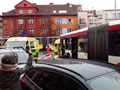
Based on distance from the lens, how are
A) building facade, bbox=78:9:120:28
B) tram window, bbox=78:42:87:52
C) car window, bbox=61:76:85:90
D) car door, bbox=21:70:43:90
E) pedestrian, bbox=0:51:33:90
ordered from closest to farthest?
car window, bbox=61:76:85:90 → pedestrian, bbox=0:51:33:90 → car door, bbox=21:70:43:90 → tram window, bbox=78:42:87:52 → building facade, bbox=78:9:120:28

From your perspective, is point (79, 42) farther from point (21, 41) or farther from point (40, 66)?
point (40, 66)

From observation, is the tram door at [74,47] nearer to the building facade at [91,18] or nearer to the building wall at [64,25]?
the building wall at [64,25]

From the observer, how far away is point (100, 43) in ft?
31.5

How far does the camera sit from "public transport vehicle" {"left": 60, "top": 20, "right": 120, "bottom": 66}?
323 inches

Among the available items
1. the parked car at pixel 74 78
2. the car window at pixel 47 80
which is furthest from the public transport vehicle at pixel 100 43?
the car window at pixel 47 80

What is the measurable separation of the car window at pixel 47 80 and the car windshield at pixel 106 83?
28.1 inches

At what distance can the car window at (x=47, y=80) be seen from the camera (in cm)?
327

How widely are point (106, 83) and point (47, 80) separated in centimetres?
117

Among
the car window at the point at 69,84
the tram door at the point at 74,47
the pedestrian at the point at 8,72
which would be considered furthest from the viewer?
the tram door at the point at 74,47

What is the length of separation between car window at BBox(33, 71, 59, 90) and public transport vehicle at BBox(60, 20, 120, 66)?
508 cm

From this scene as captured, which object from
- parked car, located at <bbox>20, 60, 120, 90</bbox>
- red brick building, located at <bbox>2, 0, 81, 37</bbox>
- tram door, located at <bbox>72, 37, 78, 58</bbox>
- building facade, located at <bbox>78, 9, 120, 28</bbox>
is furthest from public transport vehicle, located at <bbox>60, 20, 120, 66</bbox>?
building facade, located at <bbox>78, 9, 120, 28</bbox>

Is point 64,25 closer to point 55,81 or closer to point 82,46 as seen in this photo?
point 82,46

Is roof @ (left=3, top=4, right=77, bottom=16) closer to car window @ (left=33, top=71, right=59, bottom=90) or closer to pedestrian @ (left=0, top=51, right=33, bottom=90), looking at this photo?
car window @ (left=33, top=71, right=59, bottom=90)

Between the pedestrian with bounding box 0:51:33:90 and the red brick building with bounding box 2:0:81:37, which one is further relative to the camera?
the red brick building with bounding box 2:0:81:37
